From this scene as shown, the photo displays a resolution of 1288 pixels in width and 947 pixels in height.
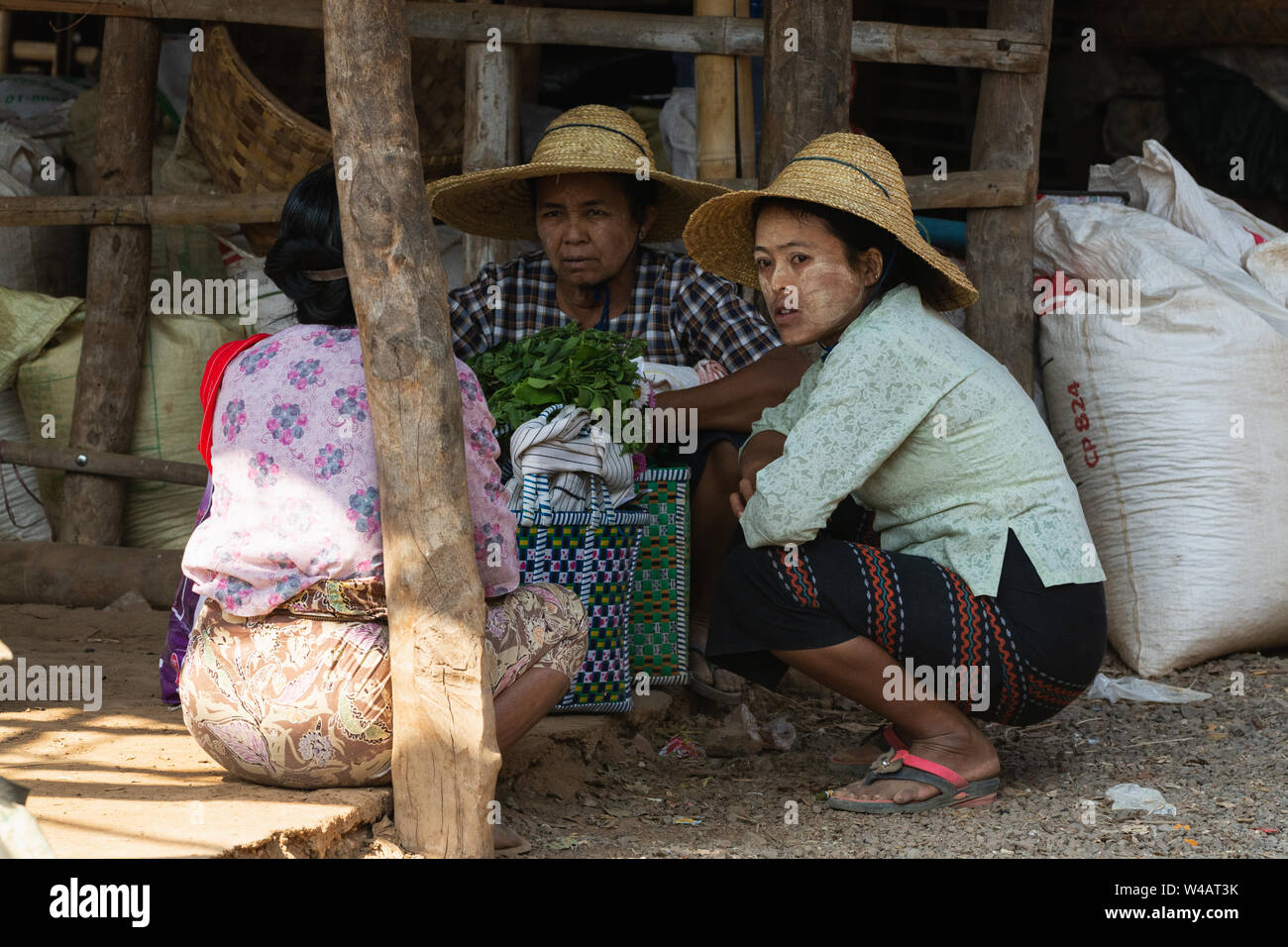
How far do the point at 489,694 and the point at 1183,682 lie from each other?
8.34 feet

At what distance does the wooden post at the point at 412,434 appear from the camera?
244cm

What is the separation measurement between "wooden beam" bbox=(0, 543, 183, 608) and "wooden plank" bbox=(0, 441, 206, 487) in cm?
27

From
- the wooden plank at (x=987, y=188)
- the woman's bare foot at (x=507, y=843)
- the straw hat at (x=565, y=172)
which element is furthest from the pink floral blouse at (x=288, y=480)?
the wooden plank at (x=987, y=188)

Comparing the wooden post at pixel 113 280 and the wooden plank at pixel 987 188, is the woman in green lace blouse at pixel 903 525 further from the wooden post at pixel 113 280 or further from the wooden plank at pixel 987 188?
the wooden post at pixel 113 280

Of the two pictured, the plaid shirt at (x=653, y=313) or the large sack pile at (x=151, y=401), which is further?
the large sack pile at (x=151, y=401)

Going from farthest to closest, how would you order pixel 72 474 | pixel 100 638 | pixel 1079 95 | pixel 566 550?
1. pixel 1079 95
2. pixel 72 474
3. pixel 100 638
4. pixel 566 550

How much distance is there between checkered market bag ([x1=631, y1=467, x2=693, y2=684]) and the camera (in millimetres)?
3607

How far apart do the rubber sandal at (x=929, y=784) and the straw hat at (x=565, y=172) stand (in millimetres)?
1656

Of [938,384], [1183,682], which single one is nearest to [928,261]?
[938,384]

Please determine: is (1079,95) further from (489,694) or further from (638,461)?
(489,694)

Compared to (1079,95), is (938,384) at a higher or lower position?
lower

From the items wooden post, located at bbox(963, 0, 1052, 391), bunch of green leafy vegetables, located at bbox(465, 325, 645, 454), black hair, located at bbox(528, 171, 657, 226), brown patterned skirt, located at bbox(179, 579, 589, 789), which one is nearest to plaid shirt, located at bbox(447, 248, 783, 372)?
black hair, located at bbox(528, 171, 657, 226)

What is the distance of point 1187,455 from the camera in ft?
13.8
